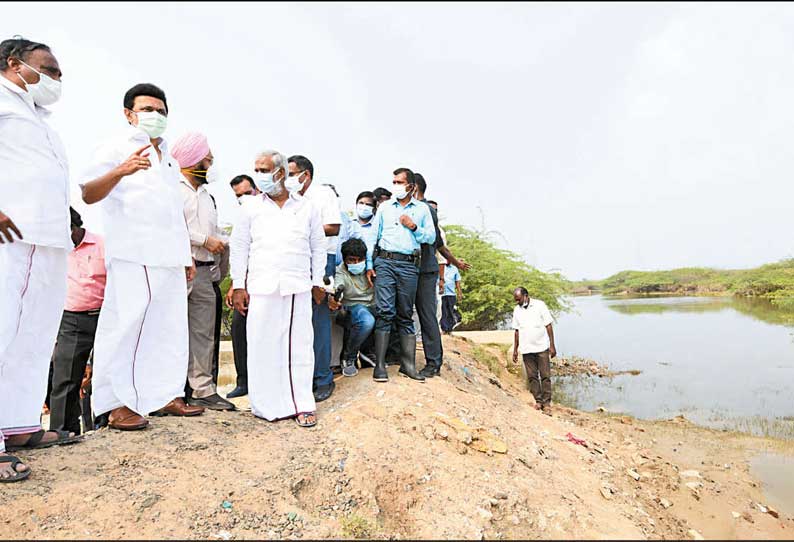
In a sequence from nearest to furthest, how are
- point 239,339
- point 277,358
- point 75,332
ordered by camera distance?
point 75,332 → point 277,358 → point 239,339

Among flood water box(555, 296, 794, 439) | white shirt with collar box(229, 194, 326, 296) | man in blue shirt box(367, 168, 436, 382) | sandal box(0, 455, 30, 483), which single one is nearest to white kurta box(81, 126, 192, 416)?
white shirt with collar box(229, 194, 326, 296)

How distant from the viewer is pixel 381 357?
456cm

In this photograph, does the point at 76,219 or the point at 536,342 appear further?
the point at 536,342

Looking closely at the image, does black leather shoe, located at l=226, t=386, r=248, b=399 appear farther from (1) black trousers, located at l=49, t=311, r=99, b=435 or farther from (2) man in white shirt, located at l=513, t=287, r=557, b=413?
(2) man in white shirt, located at l=513, t=287, r=557, b=413

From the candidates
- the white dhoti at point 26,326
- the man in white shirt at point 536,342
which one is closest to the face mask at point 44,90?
the white dhoti at point 26,326

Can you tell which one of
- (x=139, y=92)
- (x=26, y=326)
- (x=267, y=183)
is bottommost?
(x=26, y=326)

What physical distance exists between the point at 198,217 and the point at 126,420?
4.93ft

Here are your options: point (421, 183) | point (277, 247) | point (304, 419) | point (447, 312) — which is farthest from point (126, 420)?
point (447, 312)

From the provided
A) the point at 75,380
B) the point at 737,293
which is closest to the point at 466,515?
the point at 75,380

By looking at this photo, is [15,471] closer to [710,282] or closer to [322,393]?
[322,393]

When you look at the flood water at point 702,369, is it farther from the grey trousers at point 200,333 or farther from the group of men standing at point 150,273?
the grey trousers at point 200,333

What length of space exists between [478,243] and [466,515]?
11336mm

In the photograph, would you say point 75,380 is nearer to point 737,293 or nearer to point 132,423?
point 132,423

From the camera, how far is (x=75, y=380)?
3.61m
